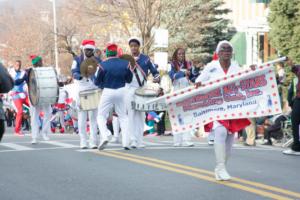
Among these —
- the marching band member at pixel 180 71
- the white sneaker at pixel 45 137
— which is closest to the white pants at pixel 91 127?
the marching band member at pixel 180 71

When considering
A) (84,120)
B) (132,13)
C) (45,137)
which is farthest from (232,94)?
(132,13)

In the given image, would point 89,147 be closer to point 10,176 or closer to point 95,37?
point 10,176

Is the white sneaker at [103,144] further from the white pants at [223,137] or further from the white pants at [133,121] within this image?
the white pants at [223,137]

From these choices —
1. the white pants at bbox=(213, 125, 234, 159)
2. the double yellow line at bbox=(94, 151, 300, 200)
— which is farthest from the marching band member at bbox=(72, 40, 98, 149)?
the white pants at bbox=(213, 125, 234, 159)

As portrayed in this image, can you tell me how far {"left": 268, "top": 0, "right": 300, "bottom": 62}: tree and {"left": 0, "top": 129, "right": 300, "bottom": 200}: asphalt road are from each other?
14.6 m

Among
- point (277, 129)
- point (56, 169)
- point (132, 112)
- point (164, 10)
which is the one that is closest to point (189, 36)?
point (164, 10)

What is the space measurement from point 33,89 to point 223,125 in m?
8.23

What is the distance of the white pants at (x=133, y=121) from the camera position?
1501 cm

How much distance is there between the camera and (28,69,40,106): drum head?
1705 centimetres

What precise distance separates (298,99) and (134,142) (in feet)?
11.1

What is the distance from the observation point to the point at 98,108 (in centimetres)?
1441

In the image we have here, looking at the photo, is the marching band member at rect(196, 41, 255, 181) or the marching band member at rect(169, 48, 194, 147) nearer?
the marching band member at rect(196, 41, 255, 181)

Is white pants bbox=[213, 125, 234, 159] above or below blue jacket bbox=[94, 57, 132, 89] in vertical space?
below

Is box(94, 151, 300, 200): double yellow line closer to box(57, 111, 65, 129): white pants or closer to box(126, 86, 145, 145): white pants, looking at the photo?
box(126, 86, 145, 145): white pants
